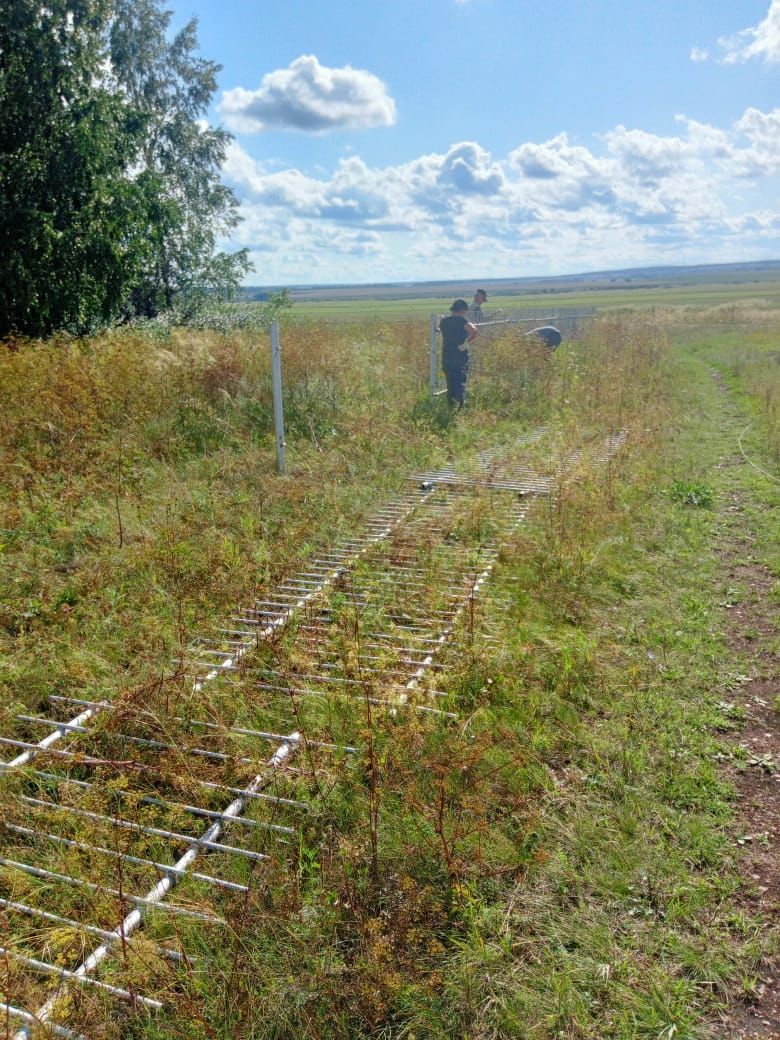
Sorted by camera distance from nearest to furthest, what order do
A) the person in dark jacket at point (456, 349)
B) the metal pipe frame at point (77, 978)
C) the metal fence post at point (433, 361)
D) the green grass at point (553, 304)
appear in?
the metal pipe frame at point (77, 978)
the person in dark jacket at point (456, 349)
the metal fence post at point (433, 361)
the green grass at point (553, 304)

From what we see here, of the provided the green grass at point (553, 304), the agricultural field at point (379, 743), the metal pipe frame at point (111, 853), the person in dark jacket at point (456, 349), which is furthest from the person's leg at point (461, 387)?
the green grass at point (553, 304)

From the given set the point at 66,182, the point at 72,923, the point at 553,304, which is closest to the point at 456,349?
→ the point at 66,182

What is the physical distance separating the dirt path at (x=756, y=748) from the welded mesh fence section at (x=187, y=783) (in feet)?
4.94

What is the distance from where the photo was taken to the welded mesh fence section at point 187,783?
2572 millimetres

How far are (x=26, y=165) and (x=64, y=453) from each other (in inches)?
347

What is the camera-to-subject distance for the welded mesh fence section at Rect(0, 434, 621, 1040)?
2572mm

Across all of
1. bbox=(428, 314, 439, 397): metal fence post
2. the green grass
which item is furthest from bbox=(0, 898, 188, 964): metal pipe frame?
the green grass

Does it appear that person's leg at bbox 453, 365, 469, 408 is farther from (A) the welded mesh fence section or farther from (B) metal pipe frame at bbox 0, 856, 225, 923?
(B) metal pipe frame at bbox 0, 856, 225, 923

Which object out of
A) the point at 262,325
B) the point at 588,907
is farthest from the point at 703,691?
the point at 262,325

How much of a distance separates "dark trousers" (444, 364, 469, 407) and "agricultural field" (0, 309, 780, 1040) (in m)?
4.03

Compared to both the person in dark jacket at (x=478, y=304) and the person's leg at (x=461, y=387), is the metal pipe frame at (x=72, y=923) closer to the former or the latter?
the person's leg at (x=461, y=387)

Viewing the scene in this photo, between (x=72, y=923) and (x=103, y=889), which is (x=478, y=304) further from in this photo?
(x=72, y=923)

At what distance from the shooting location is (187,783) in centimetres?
348

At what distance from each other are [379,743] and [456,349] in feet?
31.9
